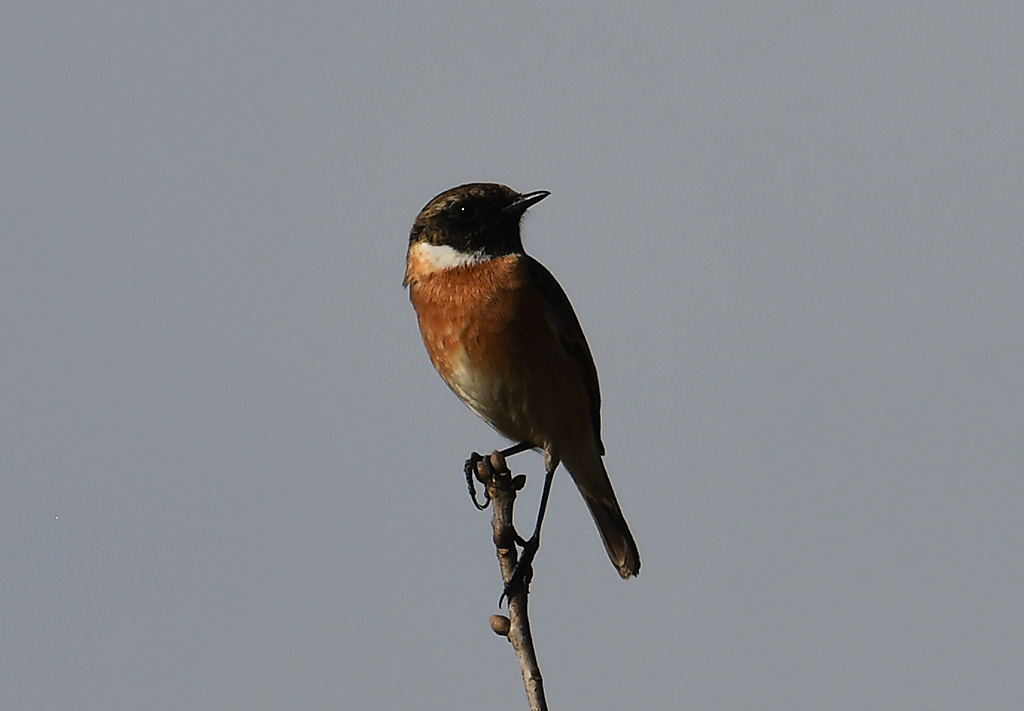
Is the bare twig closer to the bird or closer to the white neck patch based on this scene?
the bird

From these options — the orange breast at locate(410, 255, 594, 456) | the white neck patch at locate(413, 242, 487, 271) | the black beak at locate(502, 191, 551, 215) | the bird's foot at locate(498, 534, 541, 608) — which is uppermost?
the black beak at locate(502, 191, 551, 215)

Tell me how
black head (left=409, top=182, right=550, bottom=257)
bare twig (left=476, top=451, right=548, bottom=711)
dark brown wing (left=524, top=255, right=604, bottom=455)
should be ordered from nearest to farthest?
bare twig (left=476, top=451, right=548, bottom=711) → dark brown wing (left=524, top=255, right=604, bottom=455) → black head (left=409, top=182, right=550, bottom=257)

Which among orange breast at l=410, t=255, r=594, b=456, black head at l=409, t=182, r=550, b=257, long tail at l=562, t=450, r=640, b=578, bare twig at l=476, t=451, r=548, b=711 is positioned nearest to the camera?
bare twig at l=476, t=451, r=548, b=711

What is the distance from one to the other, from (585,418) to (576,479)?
91 cm

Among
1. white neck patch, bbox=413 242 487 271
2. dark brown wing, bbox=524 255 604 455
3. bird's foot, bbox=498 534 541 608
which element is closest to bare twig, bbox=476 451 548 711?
bird's foot, bbox=498 534 541 608

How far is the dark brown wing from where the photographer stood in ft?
30.1

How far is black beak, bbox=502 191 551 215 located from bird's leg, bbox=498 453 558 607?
1.65 m

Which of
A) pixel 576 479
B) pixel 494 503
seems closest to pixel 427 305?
pixel 576 479

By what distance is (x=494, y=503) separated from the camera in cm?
645

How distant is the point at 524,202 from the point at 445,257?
0.64 m

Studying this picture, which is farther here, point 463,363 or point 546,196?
point 546,196

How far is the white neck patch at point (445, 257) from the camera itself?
30.6 ft

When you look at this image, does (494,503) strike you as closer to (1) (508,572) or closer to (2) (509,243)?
(1) (508,572)

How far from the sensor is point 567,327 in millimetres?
9258
